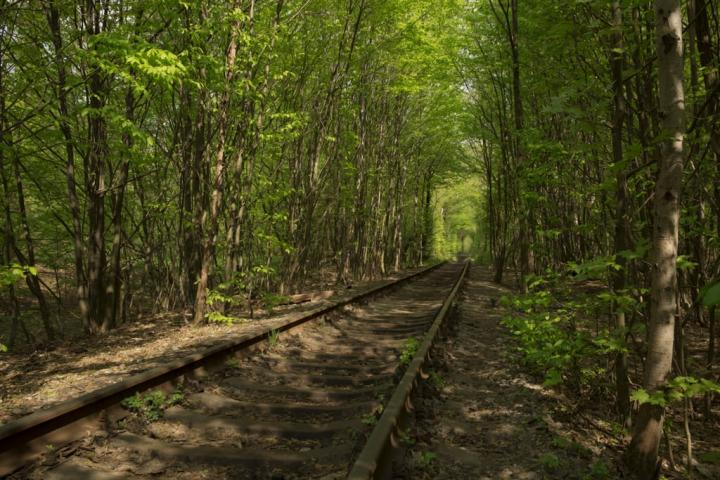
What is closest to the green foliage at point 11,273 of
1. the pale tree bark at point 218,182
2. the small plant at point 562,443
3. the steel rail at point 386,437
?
the pale tree bark at point 218,182

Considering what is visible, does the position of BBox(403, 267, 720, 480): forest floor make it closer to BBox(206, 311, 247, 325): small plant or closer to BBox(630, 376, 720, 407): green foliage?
BBox(630, 376, 720, 407): green foliage

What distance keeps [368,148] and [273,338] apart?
14.2 meters

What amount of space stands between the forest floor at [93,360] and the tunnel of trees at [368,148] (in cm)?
62

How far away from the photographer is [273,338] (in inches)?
259

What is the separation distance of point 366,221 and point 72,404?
17.3 m

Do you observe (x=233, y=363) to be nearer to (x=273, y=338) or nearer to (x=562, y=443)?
(x=273, y=338)

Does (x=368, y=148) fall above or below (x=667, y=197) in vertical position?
above

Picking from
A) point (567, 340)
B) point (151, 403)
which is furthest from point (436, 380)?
point (151, 403)

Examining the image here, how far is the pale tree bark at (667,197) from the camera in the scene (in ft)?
10.4

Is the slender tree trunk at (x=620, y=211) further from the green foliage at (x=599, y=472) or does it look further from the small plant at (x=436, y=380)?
the small plant at (x=436, y=380)

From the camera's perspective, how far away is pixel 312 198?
1380cm

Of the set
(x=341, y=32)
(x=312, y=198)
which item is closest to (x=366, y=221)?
(x=312, y=198)

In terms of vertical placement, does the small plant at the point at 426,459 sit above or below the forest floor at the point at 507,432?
above

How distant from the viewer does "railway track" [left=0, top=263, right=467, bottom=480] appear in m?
3.22
